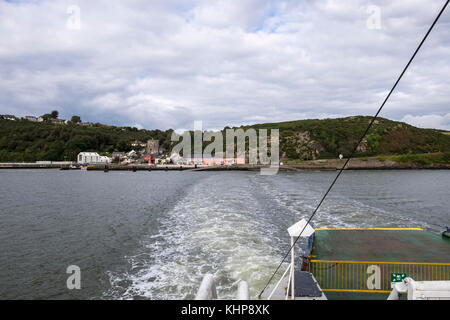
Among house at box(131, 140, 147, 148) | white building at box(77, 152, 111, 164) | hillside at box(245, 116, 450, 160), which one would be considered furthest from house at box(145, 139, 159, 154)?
hillside at box(245, 116, 450, 160)

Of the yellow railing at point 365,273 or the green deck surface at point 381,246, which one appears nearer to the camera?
the yellow railing at point 365,273

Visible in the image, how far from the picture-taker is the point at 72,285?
35.0ft

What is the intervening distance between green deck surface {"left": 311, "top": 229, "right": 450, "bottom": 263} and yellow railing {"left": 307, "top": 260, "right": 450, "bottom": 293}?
104cm

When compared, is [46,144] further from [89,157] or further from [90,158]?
[90,158]

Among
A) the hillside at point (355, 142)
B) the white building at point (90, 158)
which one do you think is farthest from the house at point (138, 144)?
the hillside at point (355, 142)

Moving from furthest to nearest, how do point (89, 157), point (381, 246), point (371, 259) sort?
point (89, 157) → point (381, 246) → point (371, 259)

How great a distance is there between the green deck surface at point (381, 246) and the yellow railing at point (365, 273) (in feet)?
3.41

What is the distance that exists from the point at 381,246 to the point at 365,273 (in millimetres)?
4294

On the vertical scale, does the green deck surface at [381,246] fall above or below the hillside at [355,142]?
below

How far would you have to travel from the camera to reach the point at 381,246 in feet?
44.8

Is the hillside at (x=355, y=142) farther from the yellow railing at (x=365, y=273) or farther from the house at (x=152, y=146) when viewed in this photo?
the yellow railing at (x=365, y=273)

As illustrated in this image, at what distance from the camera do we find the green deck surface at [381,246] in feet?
40.1

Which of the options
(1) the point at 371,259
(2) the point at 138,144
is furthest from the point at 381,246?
(2) the point at 138,144
